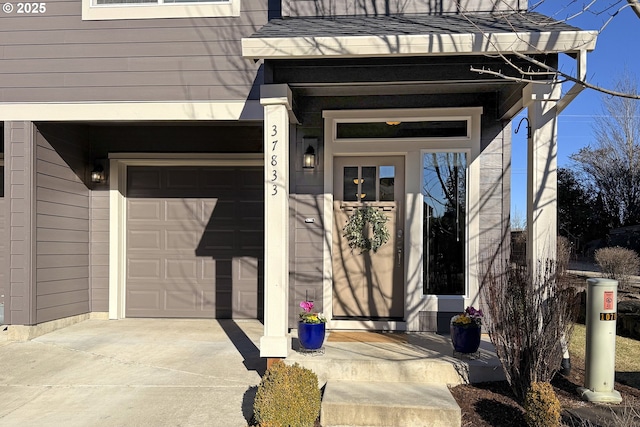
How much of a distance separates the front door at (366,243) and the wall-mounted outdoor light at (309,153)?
12.9 inches

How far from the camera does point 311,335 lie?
4777 millimetres

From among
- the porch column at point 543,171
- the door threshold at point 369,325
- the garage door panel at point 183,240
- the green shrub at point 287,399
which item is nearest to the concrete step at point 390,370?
the green shrub at point 287,399

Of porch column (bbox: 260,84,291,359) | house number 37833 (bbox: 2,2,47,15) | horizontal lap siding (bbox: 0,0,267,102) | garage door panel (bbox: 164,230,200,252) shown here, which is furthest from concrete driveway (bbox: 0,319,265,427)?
house number 37833 (bbox: 2,2,47,15)

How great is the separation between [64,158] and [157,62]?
6.67 ft

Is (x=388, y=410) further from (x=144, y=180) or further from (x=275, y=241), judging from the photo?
(x=144, y=180)

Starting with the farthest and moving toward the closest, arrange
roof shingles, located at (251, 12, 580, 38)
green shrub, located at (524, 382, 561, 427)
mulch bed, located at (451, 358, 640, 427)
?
roof shingles, located at (251, 12, 580, 38) → mulch bed, located at (451, 358, 640, 427) → green shrub, located at (524, 382, 561, 427)

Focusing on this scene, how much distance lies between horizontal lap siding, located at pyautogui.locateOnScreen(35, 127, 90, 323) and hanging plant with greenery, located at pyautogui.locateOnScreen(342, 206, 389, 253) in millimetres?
3877

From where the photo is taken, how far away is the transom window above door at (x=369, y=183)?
631cm

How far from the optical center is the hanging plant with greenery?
6.22 m

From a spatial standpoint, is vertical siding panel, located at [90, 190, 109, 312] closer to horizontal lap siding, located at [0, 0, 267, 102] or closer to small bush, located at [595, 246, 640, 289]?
horizontal lap siding, located at [0, 0, 267, 102]

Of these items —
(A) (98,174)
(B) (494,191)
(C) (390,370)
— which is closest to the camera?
(C) (390,370)

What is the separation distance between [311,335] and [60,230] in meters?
4.07

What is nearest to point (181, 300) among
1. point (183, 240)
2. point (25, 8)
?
point (183, 240)

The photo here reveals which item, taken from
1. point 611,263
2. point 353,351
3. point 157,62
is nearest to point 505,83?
point 353,351
